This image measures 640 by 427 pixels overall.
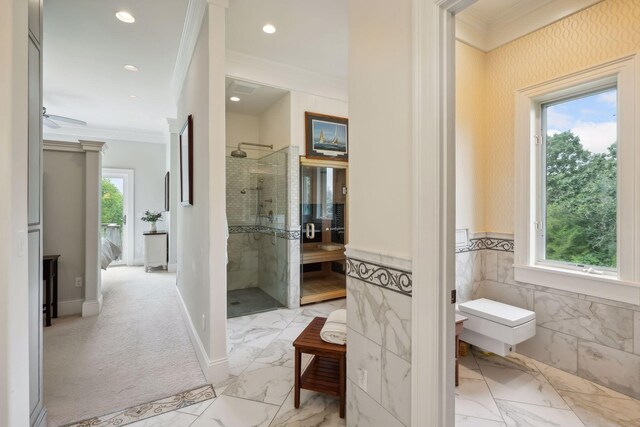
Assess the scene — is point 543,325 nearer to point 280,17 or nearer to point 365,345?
point 365,345

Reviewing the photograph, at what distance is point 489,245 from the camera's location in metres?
2.84

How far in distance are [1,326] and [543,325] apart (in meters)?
3.42

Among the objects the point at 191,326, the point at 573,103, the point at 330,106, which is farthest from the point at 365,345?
the point at 330,106

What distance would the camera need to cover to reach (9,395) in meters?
1.27

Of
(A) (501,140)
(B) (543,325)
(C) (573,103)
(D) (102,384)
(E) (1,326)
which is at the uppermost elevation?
(C) (573,103)

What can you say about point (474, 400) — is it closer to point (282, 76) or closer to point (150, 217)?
point (282, 76)

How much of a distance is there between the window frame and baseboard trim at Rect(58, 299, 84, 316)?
4734mm

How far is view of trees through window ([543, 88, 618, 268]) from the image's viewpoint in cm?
221

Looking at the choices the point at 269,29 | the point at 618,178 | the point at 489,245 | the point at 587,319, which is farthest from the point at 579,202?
the point at 269,29

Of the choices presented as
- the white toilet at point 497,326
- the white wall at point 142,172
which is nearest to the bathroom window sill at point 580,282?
the white toilet at point 497,326

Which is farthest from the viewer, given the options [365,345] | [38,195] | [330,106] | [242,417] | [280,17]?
[330,106]

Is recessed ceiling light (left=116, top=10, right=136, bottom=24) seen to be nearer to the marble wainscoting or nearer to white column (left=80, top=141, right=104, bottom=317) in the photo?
white column (left=80, top=141, right=104, bottom=317)

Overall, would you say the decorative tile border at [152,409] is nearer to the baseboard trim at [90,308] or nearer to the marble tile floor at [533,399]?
the marble tile floor at [533,399]

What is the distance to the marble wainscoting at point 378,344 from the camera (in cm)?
126
